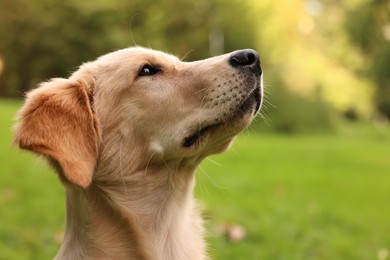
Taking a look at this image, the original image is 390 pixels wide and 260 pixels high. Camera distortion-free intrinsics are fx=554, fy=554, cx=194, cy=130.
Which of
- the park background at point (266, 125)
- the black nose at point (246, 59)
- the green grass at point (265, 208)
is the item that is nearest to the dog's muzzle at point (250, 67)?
the black nose at point (246, 59)

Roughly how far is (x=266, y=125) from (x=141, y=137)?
2116 centimetres

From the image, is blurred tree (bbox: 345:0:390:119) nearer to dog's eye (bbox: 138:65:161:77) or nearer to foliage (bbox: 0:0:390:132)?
foliage (bbox: 0:0:390:132)

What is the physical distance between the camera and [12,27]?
1261 inches

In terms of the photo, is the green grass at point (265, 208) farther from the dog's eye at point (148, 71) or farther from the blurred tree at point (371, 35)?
the blurred tree at point (371, 35)

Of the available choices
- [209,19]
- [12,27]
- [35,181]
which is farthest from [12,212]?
[209,19]

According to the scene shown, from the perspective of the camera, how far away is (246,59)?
323 centimetres

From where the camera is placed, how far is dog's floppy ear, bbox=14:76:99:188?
9.40ft

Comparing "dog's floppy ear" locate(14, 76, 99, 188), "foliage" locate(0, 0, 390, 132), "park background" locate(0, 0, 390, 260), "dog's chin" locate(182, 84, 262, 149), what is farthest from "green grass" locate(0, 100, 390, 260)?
"foliage" locate(0, 0, 390, 132)

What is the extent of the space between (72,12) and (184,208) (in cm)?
3110

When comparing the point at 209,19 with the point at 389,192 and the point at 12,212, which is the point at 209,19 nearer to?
the point at 389,192

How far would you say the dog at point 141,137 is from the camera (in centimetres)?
313

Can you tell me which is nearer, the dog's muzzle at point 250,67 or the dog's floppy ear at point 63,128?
the dog's floppy ear at point 63,128

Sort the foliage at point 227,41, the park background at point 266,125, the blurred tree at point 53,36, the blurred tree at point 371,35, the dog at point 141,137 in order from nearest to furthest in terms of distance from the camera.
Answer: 1. the dog at point 141,137
2. the park background at point 266,125
3. the blurred tree at point 371,35
4. the foliage at point 227,41
5. the blurred tree at point 53,36

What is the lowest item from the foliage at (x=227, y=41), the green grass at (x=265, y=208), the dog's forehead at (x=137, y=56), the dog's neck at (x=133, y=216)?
the foliage at (x=227, y=41)
